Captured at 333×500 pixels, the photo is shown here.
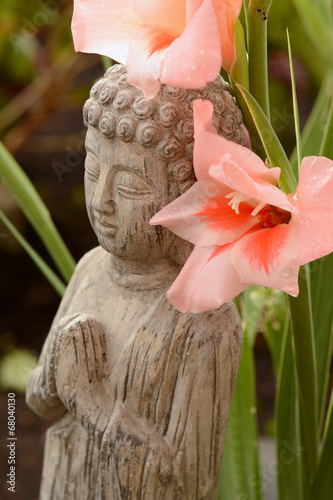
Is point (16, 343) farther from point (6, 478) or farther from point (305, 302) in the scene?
point (305, 302)

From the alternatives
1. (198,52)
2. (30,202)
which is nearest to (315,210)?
(198,52)

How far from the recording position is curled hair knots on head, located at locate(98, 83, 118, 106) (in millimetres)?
688

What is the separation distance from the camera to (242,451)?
1.05 m

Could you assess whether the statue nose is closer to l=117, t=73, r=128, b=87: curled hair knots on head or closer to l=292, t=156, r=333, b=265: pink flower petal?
l=117, t=73, r=128, b=87: curled hair knots on head

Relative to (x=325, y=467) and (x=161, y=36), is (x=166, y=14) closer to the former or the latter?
(x=161, y=36)

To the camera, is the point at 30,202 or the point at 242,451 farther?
the point at 242,451

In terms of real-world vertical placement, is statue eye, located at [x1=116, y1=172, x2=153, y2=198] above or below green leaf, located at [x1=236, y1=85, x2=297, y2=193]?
below

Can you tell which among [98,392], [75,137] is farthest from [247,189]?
[75,137]

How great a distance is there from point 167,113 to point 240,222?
138 mm

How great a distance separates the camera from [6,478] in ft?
6.05

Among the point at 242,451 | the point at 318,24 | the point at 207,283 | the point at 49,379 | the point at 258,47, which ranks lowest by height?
the point at 242,451

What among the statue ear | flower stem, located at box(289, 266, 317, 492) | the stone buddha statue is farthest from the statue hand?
flower stem, located at box(289, 266, 317, 492)

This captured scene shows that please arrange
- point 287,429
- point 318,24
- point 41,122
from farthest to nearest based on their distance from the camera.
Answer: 1. point 41,122
2. point 318,24
3. point 287,429

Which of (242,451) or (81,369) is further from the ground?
(81,369)
